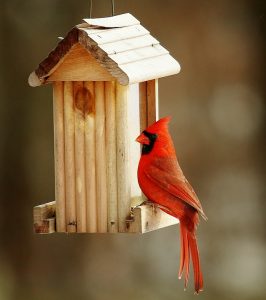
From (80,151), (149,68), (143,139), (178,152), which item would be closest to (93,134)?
(80,151)

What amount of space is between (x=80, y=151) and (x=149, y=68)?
402mm

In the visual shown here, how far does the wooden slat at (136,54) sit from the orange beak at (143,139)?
30cm

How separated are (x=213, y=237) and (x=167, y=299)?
22.4 inches

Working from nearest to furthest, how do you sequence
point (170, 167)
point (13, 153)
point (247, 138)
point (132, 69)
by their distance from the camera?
point (132, 69), point (170, 167), point (13, 153), point (247, 138)

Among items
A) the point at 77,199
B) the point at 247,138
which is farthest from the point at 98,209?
the point at 247,138

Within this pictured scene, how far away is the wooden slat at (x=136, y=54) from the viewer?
3770 millimetres

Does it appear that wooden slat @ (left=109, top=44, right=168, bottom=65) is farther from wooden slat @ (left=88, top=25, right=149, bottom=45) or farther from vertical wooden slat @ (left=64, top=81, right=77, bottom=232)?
vertical wooden slat @ (left=64, top=81, right=77, bottom=232)

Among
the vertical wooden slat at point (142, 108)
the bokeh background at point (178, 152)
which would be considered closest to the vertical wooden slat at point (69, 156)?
the vertical wooden slat at point (142, 108)

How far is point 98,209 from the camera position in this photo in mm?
3918

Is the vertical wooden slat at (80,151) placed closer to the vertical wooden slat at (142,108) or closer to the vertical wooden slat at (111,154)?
the vertical wooden slat at (111,154)

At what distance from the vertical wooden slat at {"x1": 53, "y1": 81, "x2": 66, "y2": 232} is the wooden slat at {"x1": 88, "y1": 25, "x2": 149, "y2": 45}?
246 millimetres

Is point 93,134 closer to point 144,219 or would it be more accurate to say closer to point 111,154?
point 111,154

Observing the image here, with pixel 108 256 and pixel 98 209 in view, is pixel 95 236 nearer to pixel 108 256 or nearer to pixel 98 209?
pixel 108 256

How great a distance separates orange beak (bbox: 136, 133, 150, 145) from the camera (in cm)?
398
